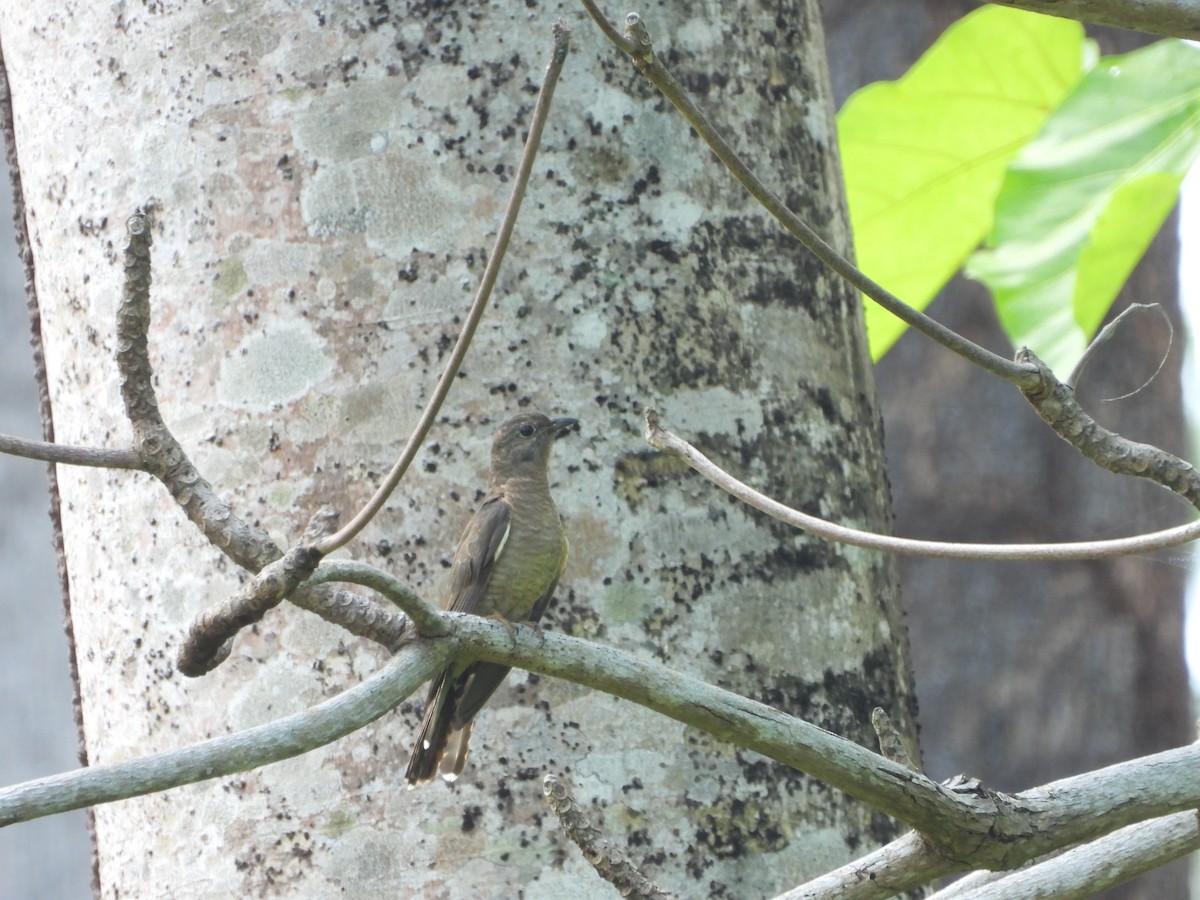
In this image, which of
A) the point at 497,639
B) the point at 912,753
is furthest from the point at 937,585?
the point at 497,639

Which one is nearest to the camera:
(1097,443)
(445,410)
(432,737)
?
(1097,443)

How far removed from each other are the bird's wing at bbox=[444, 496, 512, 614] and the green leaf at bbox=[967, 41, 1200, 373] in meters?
0.98

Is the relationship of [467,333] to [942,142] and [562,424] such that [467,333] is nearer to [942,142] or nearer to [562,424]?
[562,424]

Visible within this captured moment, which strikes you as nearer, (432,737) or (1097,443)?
(1097,443)

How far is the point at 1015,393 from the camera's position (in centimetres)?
544

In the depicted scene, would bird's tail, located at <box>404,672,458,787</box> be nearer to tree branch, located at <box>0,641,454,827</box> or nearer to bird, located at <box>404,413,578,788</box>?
bird, located at <box>404,413,578,788</box>

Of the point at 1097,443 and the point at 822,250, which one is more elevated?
the point at 822,250

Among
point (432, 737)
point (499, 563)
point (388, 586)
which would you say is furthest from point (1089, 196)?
point (388, 586)

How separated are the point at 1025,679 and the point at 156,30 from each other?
3960 mm

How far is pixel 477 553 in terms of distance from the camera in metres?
2.31

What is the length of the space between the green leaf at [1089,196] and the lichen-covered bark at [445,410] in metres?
0.46

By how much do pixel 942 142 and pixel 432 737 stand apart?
6.15 ft

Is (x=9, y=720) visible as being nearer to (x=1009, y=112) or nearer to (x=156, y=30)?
(x=156, y=30)

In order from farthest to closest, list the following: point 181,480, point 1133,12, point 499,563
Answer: point 499,563 < point 181,480 < point 1133,12
